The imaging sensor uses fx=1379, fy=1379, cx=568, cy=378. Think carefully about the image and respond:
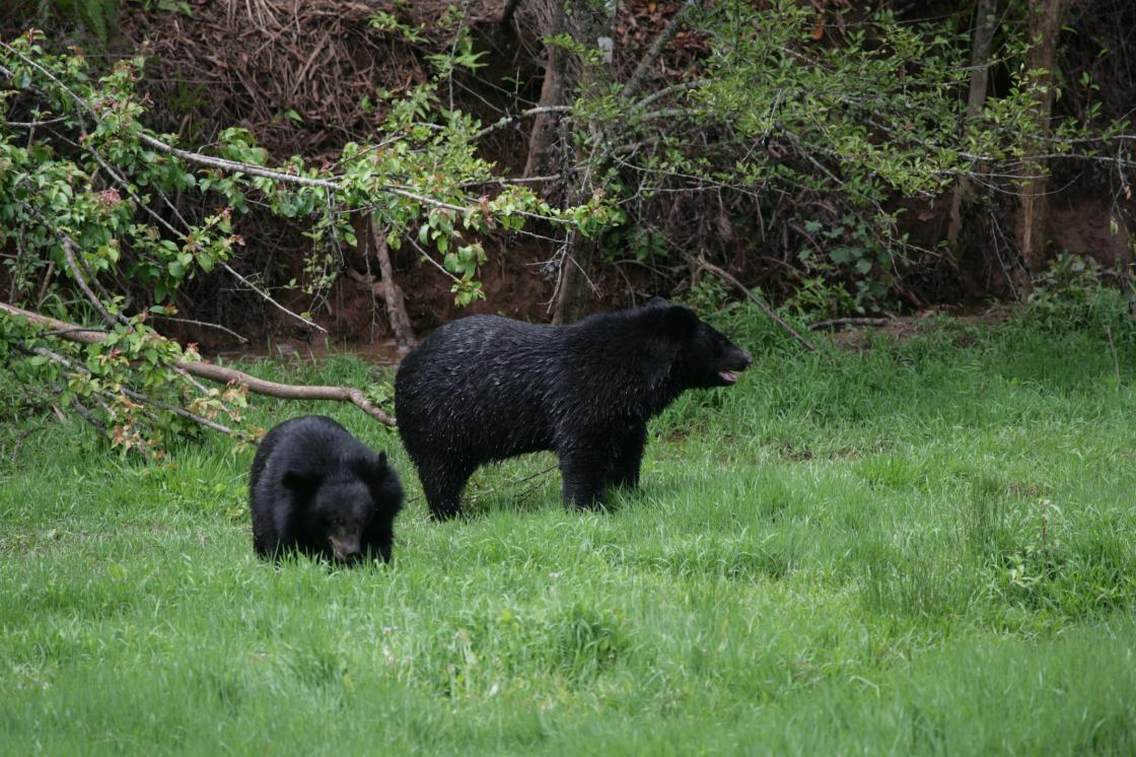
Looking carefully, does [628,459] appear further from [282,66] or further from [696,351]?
[282,66]

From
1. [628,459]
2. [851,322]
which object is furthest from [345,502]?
[851,322]

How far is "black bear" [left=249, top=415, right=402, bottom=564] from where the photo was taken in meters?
7.33

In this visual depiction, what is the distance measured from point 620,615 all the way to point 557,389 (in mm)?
3791

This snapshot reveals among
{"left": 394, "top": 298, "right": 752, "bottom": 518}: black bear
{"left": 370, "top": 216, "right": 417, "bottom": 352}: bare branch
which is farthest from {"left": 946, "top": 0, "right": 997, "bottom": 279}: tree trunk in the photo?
{"left": 370, "top": 216, "right": 417, "bottom": 352}: bare branch

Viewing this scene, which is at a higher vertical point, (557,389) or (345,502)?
(557,389)

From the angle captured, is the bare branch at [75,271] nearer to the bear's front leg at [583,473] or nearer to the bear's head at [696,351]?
the bear's front leg at [583,473]

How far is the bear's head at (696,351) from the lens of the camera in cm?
979

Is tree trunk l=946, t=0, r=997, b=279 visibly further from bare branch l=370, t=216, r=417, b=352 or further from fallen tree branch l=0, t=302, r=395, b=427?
fallen tree branch l=0, t=302, r=395, b=427

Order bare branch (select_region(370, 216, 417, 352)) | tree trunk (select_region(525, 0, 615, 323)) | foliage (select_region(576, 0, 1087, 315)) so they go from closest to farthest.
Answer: foliage (select_region(576, 0, 1087, 315))
tree trunk (select_region(525, 0, 615, 323))
bare branch (select_region(370, 216, 417, 352))

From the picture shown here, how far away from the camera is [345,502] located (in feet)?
24.0

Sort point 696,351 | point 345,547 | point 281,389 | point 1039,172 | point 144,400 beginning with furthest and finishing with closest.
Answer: point 1039,172
point 281,389
point 144,400
point 696,351
point 345,547

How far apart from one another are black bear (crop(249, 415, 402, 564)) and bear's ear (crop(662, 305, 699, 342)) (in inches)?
106

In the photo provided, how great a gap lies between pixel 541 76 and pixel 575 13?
13.9 feet

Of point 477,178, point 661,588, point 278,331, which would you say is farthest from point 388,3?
point 661,588
